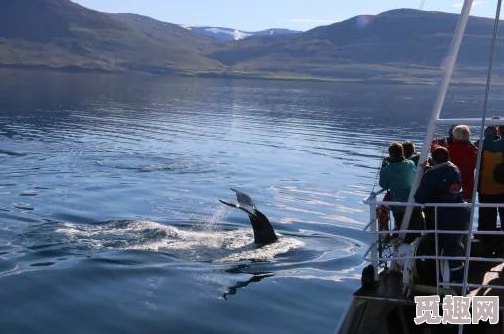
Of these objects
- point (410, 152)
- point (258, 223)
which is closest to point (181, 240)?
point (258, 223)

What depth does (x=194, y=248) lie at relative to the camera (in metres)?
19.2

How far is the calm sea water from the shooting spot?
14352 millimetres

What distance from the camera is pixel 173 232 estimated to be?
20.9 metres

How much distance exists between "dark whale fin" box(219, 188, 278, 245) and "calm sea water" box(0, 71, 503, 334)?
41 cm

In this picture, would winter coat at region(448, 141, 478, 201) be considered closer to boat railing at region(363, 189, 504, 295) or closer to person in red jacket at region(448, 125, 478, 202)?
person in red jacket at region(448, 125, 478, 202)

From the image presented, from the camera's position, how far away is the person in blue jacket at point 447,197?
35.9ft

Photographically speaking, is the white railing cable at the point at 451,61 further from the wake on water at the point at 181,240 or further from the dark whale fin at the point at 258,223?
the dark whale fin at the point at 258,223

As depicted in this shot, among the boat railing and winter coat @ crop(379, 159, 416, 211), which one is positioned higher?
winter coat @ crop(379, 159, 416, 211)

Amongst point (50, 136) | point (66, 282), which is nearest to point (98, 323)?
point (66, 282)

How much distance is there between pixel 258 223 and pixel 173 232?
2.86 meters

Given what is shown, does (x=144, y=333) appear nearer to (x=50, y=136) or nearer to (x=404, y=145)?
(x=404, y=145)

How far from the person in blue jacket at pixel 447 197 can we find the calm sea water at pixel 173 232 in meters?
3.64

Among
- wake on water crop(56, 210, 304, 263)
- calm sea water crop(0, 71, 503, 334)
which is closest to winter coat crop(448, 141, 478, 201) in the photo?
calm sea water crop(0, 71, 503, 334)

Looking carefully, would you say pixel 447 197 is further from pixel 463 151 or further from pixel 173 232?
pixel 173 232
